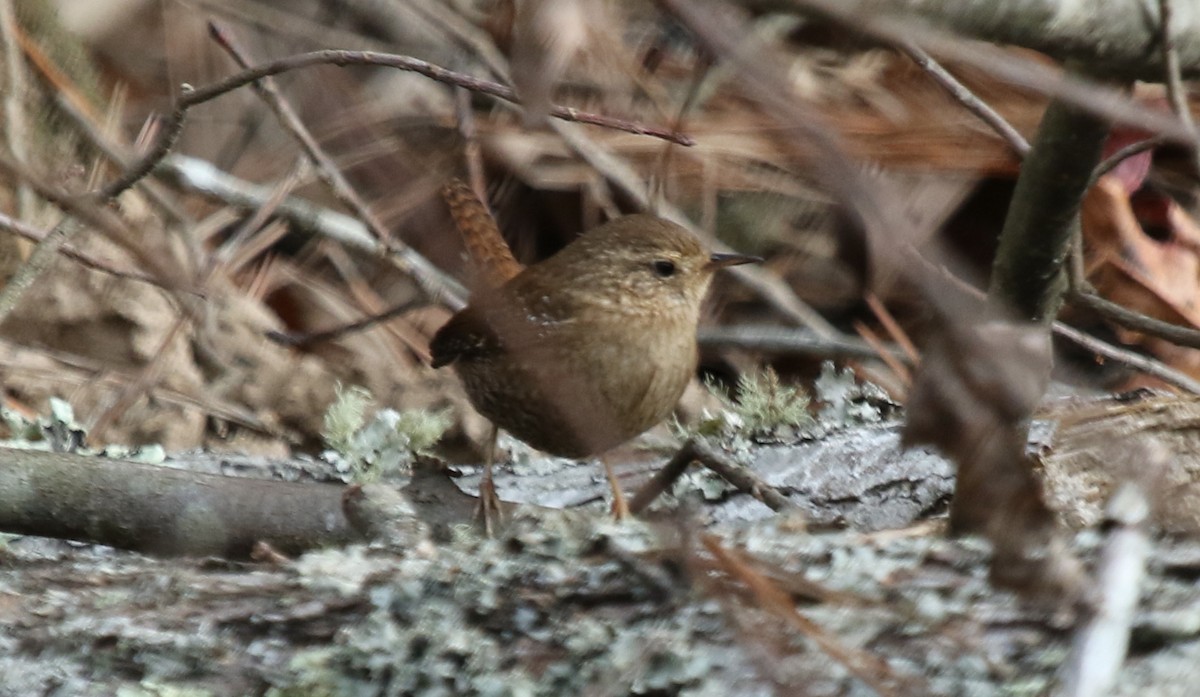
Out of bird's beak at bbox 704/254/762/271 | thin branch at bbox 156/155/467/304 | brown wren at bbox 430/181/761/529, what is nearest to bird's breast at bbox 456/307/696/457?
brown wren at bbox 430/181/761/529

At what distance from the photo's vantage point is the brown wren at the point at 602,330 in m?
2.93

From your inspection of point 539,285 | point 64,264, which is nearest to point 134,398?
point 64,264

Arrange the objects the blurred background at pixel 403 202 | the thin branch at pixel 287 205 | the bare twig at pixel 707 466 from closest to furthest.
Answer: the bare twig at pixel 707 466 < the blurred background at pixel 403 202 < the thin branch at pixel 287 205

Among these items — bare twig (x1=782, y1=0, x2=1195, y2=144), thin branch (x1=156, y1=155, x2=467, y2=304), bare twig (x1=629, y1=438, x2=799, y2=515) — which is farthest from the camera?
thin branch (x1=156, y1=155, x2=467, y2=304)

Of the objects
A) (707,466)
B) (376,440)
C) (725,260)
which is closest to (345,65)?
(707,466)

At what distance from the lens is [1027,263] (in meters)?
2.11

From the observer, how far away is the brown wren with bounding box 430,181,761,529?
9.60 feet

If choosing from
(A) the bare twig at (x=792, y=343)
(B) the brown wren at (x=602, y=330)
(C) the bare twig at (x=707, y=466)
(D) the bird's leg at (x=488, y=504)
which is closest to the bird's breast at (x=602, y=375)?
(B) the brown wren at (x=602, y=330)

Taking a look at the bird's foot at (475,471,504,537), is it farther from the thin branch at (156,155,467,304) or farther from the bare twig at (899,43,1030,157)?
the thin branch at (156,155,467,304)

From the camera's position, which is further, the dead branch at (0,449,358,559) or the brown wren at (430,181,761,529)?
the brown wren at (430,181,761,529)

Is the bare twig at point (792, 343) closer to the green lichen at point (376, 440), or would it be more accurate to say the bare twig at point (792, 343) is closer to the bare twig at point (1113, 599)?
the green lichen at point (376, 440)

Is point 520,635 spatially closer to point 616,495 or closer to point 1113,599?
point 1113,599

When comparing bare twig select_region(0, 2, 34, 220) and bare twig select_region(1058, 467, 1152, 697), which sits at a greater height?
Result: bare twig select_region(0, 2, 34, 220)

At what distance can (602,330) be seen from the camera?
3066 millimetres
